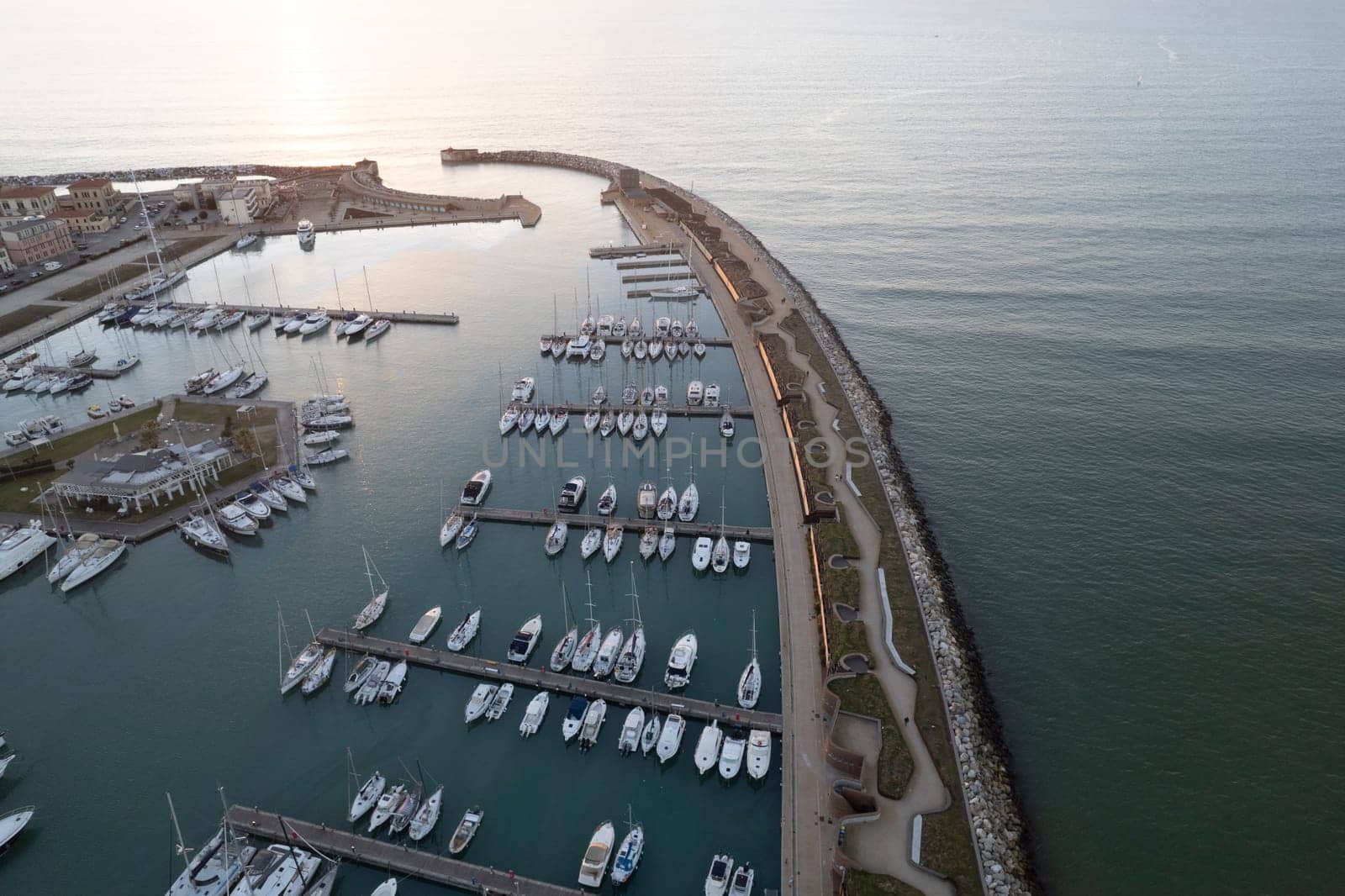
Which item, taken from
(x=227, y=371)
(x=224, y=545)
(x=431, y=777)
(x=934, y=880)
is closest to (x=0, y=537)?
(x=224, y=545)

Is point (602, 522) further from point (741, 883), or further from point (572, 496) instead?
point (741, 883)

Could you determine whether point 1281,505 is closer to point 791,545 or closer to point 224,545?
point 791,545

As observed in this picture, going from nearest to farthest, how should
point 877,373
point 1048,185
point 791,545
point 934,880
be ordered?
1. point 934,880
2. point 791,545
3. point 877,373
4. point 1048,185

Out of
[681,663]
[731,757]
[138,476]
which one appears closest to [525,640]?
[681,663]

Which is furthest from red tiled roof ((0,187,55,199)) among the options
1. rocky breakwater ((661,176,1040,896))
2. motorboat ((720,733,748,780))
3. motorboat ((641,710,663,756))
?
motorboat ((720,733,748,780))

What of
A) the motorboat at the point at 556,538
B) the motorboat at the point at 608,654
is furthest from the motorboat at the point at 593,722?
the motorboat at the point at 556,538

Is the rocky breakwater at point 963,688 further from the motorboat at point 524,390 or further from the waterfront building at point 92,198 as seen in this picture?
the waterfront building at point 92,198

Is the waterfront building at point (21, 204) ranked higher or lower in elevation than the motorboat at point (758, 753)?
higher
